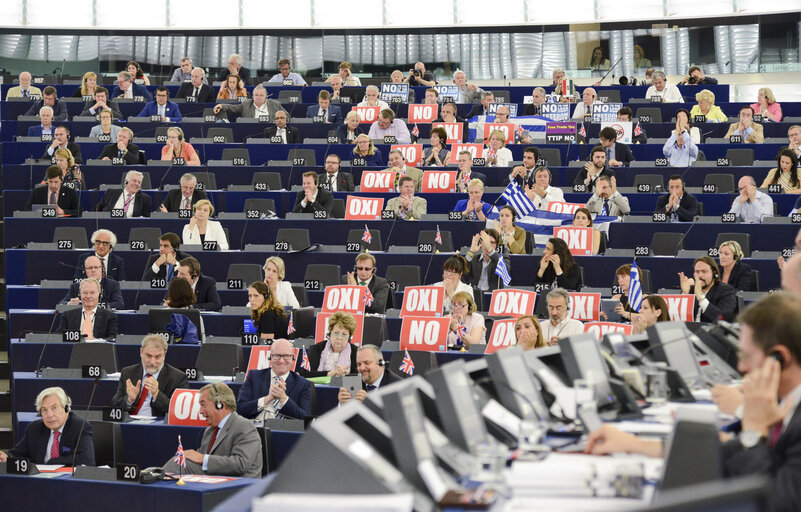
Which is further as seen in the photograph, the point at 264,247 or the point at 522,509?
the point at 264,247

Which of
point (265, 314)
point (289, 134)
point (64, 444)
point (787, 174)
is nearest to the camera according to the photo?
point (64, 444)

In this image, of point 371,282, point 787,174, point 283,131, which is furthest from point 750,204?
point 283,131

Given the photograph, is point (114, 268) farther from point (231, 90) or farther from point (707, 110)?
point (707, 110)

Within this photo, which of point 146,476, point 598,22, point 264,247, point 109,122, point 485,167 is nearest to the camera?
point 146,476

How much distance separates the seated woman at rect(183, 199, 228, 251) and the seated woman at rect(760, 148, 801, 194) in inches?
206

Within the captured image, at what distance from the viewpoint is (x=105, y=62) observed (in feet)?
70.0

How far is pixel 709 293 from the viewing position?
840 centimetres

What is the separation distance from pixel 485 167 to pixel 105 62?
1121 centimetres

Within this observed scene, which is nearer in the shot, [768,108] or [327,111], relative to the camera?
[327,111]

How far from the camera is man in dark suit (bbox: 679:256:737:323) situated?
8227mm

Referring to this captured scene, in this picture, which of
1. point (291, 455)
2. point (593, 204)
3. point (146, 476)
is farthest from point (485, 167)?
point (291, 455)

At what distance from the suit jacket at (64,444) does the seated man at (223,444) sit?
2.40ft

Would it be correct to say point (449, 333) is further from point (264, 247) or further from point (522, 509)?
point (522, 509)

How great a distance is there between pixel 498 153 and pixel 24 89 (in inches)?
290
